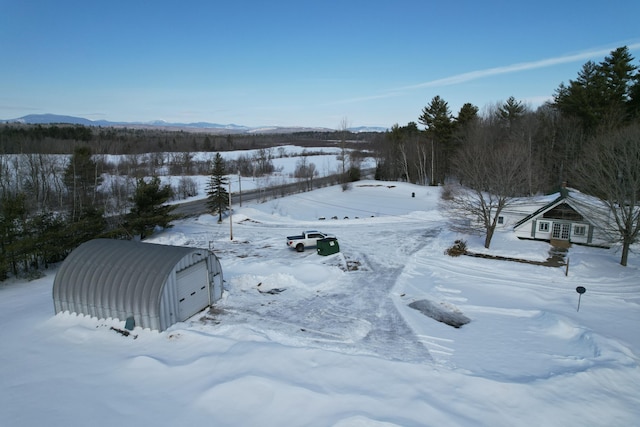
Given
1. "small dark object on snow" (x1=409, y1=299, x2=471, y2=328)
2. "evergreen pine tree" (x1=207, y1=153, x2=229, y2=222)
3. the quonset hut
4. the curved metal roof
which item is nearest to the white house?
"small dark object on snow" (x1=409, y1=299, x2=471, y2=328)

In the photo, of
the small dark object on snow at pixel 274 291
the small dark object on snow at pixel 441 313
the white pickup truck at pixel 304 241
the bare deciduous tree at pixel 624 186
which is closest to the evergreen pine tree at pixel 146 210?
the white pickup truck at pixel 304 241

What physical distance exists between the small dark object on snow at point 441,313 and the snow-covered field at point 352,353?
0.69 ft

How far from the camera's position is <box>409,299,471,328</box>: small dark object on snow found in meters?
16.2

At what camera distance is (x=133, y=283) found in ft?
47.4

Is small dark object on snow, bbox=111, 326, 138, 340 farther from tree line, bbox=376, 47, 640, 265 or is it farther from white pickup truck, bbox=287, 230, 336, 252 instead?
tree line, bbox=376, 47, 640, 265

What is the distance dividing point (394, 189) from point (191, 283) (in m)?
43.9

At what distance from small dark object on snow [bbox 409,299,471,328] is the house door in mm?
16153

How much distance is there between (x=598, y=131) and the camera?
1609 inches

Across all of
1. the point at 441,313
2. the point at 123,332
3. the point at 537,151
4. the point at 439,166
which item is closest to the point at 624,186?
the point at 441,313

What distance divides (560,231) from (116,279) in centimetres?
2929

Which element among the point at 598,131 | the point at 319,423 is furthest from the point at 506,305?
the point at 598,131

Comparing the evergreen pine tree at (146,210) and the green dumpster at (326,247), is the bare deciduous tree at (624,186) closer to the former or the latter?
the green dumpster at (326,247)

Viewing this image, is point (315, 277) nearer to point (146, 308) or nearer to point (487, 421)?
point (146, 308)

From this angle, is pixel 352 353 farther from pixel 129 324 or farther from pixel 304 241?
pixel 304 241
